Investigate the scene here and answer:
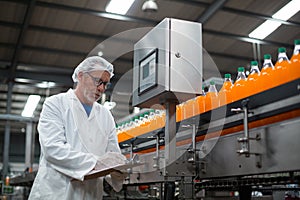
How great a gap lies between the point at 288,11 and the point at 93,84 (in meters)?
4.06

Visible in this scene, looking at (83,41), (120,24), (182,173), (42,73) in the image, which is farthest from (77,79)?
(42,73)

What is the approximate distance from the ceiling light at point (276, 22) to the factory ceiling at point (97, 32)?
9 centimetres

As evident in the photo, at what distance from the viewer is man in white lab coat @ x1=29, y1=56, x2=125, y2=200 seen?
1.55m

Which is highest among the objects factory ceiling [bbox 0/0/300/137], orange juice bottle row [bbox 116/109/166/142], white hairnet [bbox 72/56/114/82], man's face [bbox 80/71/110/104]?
factory ceiling [bbox 0/0/300/137]

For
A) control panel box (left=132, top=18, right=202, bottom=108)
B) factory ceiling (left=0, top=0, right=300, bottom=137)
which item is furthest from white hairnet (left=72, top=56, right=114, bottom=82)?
factory ceiling (left=0, top=0, right=300, bottom=137)

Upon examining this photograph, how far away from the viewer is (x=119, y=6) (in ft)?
16.5

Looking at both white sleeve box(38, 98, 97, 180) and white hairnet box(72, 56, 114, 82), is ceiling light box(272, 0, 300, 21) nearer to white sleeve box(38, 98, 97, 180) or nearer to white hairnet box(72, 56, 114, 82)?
white hairnet box(72, 56, 114, 82)

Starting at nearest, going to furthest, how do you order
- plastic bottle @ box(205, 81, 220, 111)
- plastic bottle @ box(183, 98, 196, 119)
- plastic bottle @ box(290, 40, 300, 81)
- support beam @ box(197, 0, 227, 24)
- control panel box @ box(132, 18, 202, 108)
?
plastic bottle @ box(290, 40, 300, 81), control panel box @ box(132, 18, 202, 108), plastic bottle @ box(205, 81, 220, 111), plastic bottle @ box(183, 98, 196, 119), support beam @ box(197, 0, 227, 24)

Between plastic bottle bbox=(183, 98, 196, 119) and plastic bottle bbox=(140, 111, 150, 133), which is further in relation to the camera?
plastic bottle bbox=(140, 111, 150, 133)

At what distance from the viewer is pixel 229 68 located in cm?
725

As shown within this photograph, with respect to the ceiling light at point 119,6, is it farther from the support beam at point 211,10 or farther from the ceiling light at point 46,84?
the ceiling light at point 46,84

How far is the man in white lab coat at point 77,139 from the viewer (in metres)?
1.55

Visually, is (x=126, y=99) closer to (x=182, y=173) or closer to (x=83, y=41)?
(x=182, y=173)

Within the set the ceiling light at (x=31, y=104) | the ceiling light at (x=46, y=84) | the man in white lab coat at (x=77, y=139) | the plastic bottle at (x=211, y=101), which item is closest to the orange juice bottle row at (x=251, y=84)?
the plastic bottle at (x=211, y=101)
